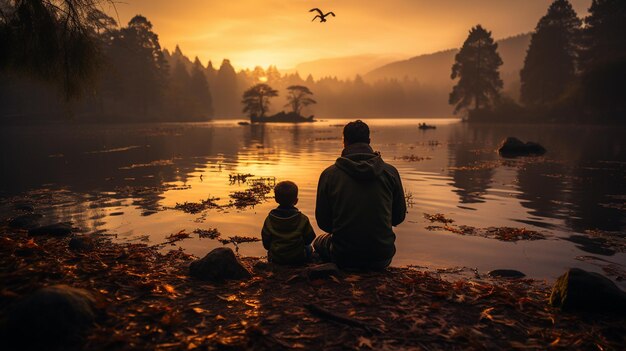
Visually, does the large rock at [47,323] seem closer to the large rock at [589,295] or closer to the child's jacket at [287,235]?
the child's jacket at [287,235]

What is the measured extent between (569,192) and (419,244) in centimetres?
827

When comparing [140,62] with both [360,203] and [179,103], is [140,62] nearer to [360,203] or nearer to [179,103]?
[179,103]

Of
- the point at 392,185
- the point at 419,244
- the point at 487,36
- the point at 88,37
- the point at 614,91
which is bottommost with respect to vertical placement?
the point at 419,244

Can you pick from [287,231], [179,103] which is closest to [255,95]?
[179,103]

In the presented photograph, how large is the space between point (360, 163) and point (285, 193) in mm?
1301

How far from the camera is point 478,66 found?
78.2 m

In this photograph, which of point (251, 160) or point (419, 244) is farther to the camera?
point (251, 160)

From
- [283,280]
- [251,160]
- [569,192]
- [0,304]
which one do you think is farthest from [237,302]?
[251,160]

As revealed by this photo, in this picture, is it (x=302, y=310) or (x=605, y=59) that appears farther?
(x=605, y=59)

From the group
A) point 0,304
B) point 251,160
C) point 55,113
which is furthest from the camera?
point 55,113

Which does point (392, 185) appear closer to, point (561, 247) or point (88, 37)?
point (561, 247)

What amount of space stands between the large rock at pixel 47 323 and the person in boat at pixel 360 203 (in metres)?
3.05

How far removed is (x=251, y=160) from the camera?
22750mm

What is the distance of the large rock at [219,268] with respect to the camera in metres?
5.46
